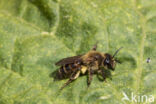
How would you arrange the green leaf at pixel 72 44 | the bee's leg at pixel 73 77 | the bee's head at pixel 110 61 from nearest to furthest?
the green leaf at pixel 72 44 < the bee's leg at pixel 73 77 < the bee's head at pixel 110 61

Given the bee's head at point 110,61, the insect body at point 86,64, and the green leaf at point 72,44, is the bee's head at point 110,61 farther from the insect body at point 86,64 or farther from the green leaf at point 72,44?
the green leaf at point 72,44

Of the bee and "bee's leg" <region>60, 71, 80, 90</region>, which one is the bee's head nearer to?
the bee

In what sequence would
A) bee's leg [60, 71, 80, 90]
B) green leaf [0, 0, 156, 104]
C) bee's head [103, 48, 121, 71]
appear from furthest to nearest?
bee's head [103, 48, 121, 71], bee's leg [60, 71, 80, 90], green leaf [0, 0, 156, 104]

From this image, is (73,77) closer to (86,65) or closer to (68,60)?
(68,60)

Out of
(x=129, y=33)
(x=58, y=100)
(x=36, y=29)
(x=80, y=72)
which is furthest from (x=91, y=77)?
(x=36, y=29)

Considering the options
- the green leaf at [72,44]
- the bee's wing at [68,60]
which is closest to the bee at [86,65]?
the bee's wing at [68,60]

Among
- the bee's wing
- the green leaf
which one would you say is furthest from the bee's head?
the bee's wing
